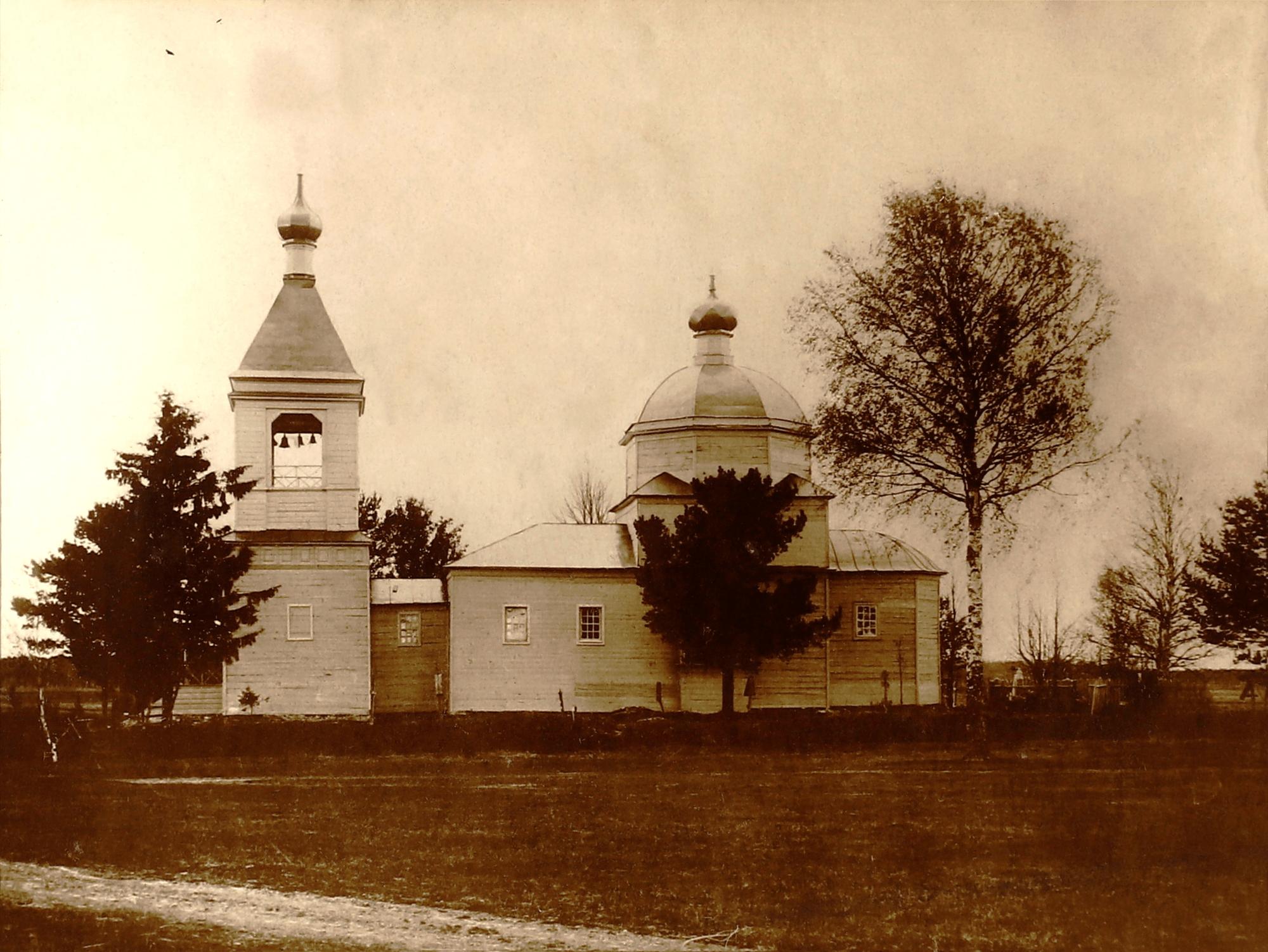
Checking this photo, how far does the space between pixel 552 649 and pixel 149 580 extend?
489 inches

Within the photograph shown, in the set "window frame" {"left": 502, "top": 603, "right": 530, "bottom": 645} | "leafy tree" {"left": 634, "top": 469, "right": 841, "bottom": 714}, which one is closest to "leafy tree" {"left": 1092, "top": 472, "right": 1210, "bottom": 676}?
"leafy tree" {"left": 634, "top": 469, "right": 841, "bottom": 714}

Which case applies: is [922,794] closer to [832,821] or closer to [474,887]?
[832,821]

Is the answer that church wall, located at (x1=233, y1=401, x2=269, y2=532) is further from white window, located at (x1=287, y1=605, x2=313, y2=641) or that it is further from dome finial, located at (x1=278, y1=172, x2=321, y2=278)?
dome finial, located at (x1=278, y1=172, x2=321, y2=278)

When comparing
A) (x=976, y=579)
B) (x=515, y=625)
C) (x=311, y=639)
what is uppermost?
(x=976, y=579)

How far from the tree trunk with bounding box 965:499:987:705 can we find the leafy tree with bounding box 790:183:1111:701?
0.03 meters

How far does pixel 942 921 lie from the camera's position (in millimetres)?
10789

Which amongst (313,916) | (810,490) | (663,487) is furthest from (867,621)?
(313,916)

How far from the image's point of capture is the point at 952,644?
39719 mm

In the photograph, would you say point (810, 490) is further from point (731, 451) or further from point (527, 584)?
point (527, 584)


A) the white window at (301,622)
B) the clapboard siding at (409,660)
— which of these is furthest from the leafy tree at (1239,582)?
the white window at (301,622)

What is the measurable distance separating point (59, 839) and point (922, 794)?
406 inches

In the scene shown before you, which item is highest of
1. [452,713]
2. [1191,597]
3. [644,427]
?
[644,427]

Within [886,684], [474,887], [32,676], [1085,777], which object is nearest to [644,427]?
[886,684]

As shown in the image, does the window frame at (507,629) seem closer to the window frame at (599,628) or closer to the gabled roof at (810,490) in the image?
the window frame at (599,628)
